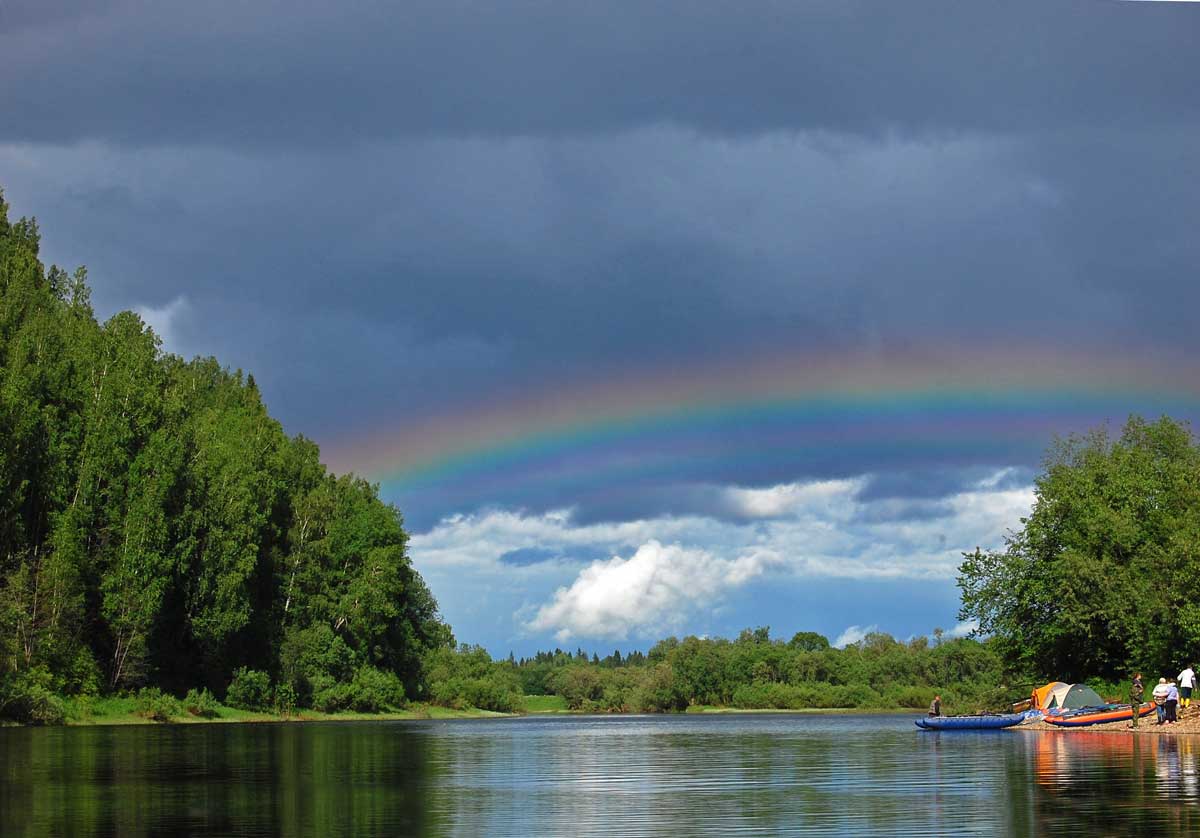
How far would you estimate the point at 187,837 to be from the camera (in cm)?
2073

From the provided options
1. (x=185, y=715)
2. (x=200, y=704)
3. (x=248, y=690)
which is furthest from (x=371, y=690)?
(x=185, y=715)

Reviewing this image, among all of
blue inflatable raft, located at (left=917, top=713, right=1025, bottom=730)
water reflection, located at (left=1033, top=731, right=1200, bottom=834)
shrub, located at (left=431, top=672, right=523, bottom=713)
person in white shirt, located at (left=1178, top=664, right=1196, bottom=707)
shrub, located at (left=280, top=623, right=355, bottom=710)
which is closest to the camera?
water reflection, located at (left=1033, top=731, right=1200, bottom=834)

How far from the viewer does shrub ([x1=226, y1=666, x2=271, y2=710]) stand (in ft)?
328

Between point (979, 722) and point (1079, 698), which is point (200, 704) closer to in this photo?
point (979, 722)

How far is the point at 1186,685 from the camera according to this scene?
57.0 m

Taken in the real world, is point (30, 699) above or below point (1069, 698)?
above

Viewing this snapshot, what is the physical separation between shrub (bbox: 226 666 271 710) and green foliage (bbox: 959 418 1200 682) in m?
55.2

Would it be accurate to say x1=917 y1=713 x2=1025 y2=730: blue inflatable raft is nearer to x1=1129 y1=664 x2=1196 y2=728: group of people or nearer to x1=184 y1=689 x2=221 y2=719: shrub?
x1=1129 y1=664 x2=1196 y2=728: group of people

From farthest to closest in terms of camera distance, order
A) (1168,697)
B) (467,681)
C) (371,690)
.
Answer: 1. (467,681)
2. (371,690)
3. (1168,697)

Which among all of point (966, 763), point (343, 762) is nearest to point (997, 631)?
point (966, 763)

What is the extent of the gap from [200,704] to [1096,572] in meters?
60.8

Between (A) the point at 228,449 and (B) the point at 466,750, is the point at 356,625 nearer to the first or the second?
(A) the point at 228,449

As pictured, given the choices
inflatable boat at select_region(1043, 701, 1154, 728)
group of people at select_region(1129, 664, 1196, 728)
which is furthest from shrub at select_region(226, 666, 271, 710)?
group of people at select_region(1129, 664, 1196, 728)

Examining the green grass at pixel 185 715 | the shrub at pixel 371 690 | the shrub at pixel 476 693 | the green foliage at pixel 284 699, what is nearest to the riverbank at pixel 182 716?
the green grass at pixel 185 715
